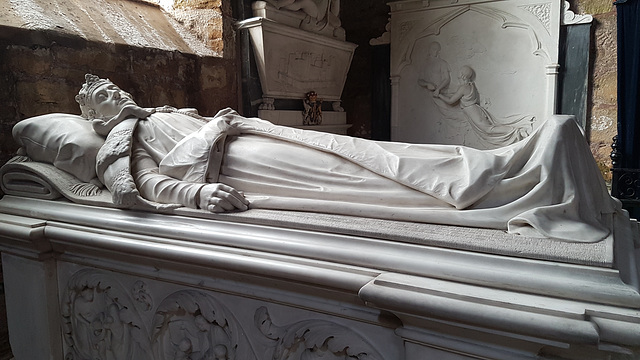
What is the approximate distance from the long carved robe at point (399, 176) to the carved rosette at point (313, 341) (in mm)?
392

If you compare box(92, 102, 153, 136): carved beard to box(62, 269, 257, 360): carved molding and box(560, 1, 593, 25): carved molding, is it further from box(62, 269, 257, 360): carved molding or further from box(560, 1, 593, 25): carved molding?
box(560, 1, 593, 25): carved molding

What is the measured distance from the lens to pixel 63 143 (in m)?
1.96

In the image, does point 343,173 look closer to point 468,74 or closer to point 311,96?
point 311,96

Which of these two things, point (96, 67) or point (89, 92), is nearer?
point (89, 92)

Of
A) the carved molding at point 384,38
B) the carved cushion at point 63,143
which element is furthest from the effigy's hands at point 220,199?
the carved molding at point 384,38

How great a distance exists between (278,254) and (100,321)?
3.07ft

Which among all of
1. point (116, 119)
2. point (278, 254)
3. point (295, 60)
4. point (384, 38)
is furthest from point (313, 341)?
point (384, 38)

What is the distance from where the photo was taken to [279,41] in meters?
Result: 4.46

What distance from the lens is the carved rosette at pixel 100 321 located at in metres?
1.67

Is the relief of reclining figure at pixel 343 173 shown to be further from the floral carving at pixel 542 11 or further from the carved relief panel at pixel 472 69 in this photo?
the floral carving at pixel 542 11

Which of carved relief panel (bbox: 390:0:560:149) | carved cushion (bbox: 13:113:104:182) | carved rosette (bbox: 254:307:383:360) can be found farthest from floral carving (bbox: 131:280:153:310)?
carved relief panel (bbox: 390:0:560:149)

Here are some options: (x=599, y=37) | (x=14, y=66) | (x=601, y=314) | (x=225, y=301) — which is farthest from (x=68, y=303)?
(x=599, y=37)

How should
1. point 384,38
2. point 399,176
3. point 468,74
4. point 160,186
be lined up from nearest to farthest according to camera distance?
point 399,176 < point 160,186 < point 468,74 < point 384,38

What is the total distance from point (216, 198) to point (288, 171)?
30 centimetres
